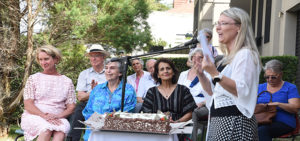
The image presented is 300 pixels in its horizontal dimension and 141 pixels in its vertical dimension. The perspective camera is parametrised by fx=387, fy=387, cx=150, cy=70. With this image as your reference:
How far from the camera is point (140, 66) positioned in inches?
288

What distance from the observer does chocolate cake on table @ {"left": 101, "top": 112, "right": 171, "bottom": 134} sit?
11.0ft

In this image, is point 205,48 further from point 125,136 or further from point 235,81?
point 125,136

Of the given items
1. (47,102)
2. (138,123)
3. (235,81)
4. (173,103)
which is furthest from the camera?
(47,102)

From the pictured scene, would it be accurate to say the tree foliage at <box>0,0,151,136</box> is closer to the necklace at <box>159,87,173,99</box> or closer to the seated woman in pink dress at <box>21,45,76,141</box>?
the seated woman in pink dress at <box>21,45,76,141</box>

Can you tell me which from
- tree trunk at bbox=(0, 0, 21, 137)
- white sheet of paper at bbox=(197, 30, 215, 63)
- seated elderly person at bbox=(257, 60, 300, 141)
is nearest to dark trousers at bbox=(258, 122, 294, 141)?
seated elderly person at bbox=(257, 60, 300, 141)

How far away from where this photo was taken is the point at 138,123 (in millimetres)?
3387

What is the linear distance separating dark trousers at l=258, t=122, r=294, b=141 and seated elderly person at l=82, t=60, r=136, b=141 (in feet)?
5.31

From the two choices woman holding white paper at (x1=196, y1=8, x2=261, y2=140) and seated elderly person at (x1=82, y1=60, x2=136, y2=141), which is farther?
seated elderly person at (x1=82, y1=60, x2=136, y2=141)

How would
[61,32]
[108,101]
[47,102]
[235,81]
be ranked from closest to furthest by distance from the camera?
1. [235,81]
2. [108,101]
3. [47,102]
4. [61,32]

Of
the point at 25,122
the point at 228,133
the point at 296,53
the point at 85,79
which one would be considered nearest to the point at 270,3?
the point at 296,53

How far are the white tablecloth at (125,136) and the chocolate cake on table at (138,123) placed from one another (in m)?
0.06

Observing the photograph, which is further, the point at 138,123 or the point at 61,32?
the point at 61,32

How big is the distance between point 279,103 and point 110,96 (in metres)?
2.10

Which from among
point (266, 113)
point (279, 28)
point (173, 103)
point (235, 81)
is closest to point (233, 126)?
point (235, 81)
